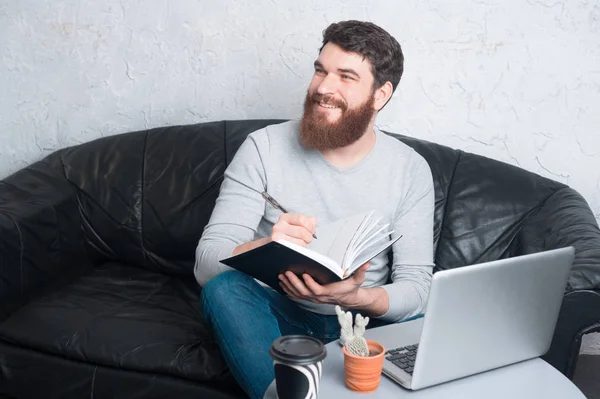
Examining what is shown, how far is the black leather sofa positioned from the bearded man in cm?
27

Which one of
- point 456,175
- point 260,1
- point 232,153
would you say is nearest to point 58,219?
point 232,153

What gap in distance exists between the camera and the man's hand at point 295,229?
154cm

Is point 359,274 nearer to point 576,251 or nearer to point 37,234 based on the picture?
point 576,251

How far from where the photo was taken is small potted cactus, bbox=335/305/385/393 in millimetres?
1265

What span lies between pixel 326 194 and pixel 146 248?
79 centimetres

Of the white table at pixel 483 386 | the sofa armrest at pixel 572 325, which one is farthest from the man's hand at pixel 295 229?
the sofa armrest at pixel 572 325

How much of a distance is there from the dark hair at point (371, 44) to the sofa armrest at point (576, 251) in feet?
2.04

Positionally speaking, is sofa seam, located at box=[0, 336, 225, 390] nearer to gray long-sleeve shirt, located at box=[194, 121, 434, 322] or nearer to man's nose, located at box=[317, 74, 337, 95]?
gray long-sleeve shirt, located at box=[194, 121, 434, 322]

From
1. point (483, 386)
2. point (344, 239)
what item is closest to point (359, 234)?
point (344, 239)

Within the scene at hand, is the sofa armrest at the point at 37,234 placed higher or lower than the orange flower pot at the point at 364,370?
lower

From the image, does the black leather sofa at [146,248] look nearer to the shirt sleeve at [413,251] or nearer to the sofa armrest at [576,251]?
the sofa armrest at [576,251]

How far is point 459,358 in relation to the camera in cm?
131

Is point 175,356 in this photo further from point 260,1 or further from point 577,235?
point 260,1

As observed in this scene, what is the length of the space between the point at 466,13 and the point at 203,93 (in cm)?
99
